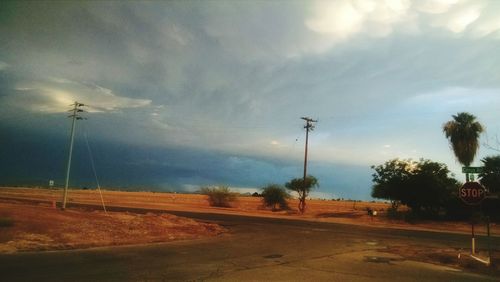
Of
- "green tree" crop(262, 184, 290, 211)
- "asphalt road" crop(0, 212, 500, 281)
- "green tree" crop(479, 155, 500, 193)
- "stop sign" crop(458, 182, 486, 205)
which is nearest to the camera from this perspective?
"asphalt road" crop(0, 212, 500, 281)

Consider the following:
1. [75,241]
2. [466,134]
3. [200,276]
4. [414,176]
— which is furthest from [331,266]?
[466,134]

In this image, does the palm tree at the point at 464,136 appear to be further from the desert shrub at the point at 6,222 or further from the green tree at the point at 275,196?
the desert shrub at the point at 6,222

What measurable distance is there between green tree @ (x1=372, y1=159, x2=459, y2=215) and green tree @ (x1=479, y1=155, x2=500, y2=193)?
3.05 m

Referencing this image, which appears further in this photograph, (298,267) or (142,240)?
(142,240)

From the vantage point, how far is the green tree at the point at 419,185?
145 ft

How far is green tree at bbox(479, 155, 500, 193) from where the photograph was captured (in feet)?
135

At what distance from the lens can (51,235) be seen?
1758cm

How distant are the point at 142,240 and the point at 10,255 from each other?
6325 mm

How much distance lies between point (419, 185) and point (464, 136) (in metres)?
7.39

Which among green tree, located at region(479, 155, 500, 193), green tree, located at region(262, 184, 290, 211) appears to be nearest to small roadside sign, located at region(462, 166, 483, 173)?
green tree, located at region(479, 155, 500, 193)

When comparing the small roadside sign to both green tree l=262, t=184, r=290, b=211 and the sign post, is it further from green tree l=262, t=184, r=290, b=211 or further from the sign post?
green tree l=262, t=184, r=290, b=211

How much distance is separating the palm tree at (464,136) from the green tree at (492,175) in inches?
71.2

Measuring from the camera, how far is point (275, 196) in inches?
2493

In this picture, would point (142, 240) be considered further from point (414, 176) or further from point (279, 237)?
point (414, 176)
